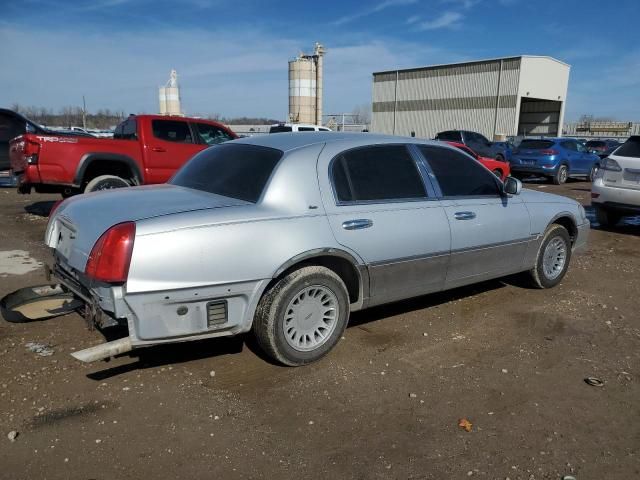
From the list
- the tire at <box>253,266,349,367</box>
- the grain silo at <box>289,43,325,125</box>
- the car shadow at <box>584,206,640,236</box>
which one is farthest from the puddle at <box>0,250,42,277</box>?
the grain silo at <box>289,43,325,125</box>

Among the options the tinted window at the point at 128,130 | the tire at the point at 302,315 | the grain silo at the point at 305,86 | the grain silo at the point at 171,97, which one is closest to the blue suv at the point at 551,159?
the tinted window at the point at 128,130

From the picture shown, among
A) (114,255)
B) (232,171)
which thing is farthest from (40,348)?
(232,171)

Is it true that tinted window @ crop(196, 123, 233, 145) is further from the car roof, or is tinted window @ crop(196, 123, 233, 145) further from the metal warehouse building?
the metal warehouse building

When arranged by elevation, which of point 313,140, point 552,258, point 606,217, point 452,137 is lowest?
point 606,217

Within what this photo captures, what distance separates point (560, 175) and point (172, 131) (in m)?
13.1

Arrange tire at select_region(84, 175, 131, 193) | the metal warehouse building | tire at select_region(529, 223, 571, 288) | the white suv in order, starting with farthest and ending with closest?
the metal warehouse building, the white suv, tire at select_region(84, 175, 131, 193), tire at select_region(529, 223, 571, 288)

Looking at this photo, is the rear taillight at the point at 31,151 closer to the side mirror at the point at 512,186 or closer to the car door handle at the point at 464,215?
the car door handle at the point at 464,215

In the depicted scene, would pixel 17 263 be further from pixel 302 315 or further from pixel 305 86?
pixel 305 86

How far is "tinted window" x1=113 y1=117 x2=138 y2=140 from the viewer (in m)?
9.07

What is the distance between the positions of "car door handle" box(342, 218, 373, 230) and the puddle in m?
4.09

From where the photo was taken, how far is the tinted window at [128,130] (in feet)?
29.8

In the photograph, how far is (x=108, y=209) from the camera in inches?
137

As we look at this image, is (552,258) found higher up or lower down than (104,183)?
lower down

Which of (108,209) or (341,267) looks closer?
(108,209)
